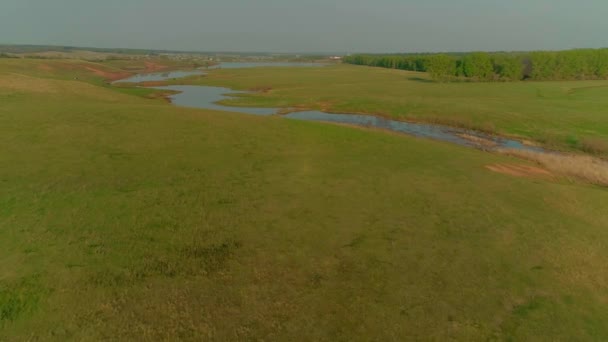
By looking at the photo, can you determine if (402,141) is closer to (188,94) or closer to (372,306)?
(372,306)

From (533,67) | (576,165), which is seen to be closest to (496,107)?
(576,165)

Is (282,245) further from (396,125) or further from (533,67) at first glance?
(533,67)

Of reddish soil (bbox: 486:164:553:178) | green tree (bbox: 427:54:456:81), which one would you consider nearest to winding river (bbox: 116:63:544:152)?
reddish soil (bbox: 486:164:553:178)

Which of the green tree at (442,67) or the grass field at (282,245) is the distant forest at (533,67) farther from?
the grass field at (282,245)

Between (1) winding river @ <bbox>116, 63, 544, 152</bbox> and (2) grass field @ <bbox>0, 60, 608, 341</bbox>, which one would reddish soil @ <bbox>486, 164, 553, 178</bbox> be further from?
(1) winding river @ <bbox>116, 63, 544, 152</bbox>

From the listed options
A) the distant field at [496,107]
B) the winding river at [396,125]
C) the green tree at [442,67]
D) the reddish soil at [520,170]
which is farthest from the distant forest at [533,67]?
the reddish soil at [520,170]

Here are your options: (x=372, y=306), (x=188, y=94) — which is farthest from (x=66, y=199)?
(x=188, y=94)
